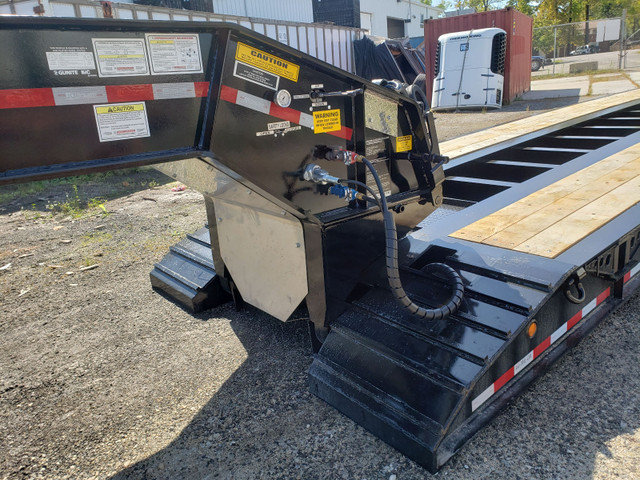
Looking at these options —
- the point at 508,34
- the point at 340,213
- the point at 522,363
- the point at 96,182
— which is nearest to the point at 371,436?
the point at 522,363

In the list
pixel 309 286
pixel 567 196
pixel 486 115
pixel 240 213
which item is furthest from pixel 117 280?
pixel 486 115

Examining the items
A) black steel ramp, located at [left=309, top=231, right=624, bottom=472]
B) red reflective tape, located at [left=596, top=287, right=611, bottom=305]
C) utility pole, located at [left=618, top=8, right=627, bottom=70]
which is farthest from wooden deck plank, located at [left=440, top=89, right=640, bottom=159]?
utility pole, located at [left=618, top=8, right=627, bottom=70]

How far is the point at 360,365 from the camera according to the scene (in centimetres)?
235

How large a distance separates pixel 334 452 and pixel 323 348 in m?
0.52

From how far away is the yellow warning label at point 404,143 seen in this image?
277 cm

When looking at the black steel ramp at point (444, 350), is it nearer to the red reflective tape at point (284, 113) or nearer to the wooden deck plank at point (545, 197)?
the wooden deck plank at point (545, 197)

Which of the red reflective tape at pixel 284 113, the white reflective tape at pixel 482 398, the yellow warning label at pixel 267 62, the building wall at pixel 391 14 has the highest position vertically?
the building wall at pixel 391 14

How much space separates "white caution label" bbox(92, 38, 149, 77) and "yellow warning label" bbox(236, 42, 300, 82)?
371 mm

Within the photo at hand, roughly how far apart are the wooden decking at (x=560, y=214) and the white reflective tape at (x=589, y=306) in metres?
0.35

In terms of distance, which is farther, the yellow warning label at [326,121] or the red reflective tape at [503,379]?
the yellow warning label at [326,121]

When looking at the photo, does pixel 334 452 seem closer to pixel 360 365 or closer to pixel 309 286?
pixel 360 365

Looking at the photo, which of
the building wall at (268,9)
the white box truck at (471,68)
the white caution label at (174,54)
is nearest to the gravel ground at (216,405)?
the white caution label at (174,54)

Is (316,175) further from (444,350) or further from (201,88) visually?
(444,350)

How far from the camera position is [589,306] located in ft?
8.81
